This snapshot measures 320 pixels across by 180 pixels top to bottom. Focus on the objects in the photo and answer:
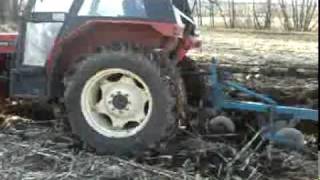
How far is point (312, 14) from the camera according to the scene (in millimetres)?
20281

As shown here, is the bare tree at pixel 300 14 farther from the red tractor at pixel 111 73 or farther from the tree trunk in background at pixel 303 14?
the red tractor at pixel 111 73

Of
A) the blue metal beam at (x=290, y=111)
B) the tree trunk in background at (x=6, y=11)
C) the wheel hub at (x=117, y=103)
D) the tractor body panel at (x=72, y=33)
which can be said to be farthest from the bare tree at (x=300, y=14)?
the wheel hub at (x=117, y=103)

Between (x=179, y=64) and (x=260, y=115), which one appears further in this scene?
(x=179, y=64)

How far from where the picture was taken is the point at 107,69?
5.18m

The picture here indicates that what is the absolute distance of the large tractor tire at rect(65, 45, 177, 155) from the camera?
5086 millimetres

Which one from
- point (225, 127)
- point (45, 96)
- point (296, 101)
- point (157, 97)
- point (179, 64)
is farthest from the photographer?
point (296, 101)

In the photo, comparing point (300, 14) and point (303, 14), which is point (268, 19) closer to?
point (300, 14)

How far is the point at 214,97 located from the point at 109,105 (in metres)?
1.13

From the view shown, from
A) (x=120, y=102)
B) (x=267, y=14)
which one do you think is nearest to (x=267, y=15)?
(x=267, y=14)

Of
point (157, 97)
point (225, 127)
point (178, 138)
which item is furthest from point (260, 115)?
point (157, 97)

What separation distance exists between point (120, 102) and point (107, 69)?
0.29m

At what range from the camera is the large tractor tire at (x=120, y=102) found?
5086 mm

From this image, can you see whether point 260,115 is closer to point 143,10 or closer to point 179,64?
point 179,64

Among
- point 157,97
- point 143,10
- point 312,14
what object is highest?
point 312,14
